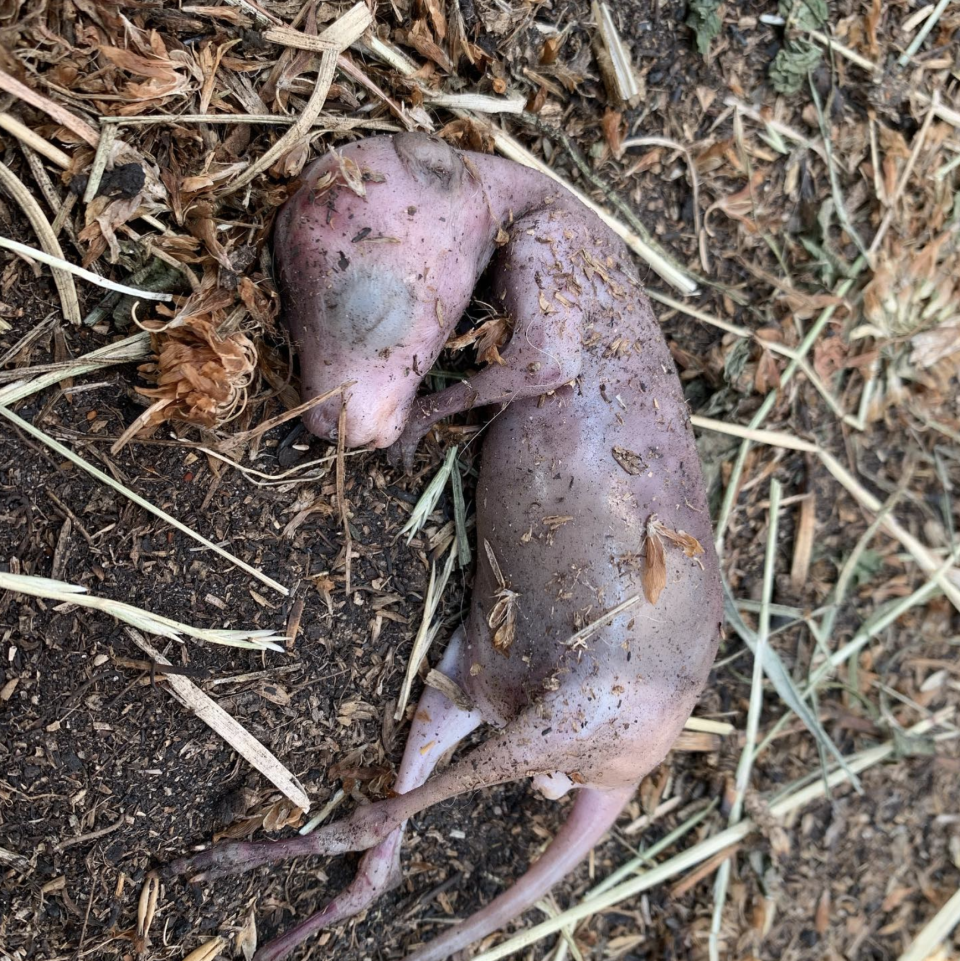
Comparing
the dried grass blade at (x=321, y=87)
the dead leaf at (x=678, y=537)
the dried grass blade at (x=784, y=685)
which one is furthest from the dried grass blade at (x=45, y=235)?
the dried grass blade at (x=784, y=685)

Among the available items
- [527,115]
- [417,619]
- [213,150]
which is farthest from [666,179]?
[417,619]

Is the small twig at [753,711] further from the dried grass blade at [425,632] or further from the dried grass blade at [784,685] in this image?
the dried grass blade at [425,632]

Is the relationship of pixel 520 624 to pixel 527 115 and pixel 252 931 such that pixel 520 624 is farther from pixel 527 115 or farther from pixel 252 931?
pixel 527 115

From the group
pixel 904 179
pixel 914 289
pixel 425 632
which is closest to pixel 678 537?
pixel 425 632

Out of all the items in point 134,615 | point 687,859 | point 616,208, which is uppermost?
point 616,208

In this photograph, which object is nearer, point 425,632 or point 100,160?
point 100,160

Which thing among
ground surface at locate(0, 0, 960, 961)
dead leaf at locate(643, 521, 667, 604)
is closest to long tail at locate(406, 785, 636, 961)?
ground surface at locate(0, 0, 960, 961)

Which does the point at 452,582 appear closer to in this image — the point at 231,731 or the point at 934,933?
the point at 231,731

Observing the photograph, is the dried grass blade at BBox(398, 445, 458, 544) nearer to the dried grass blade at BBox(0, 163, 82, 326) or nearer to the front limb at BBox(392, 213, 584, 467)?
the front limb at BBox(392, 213, 584, 467)
